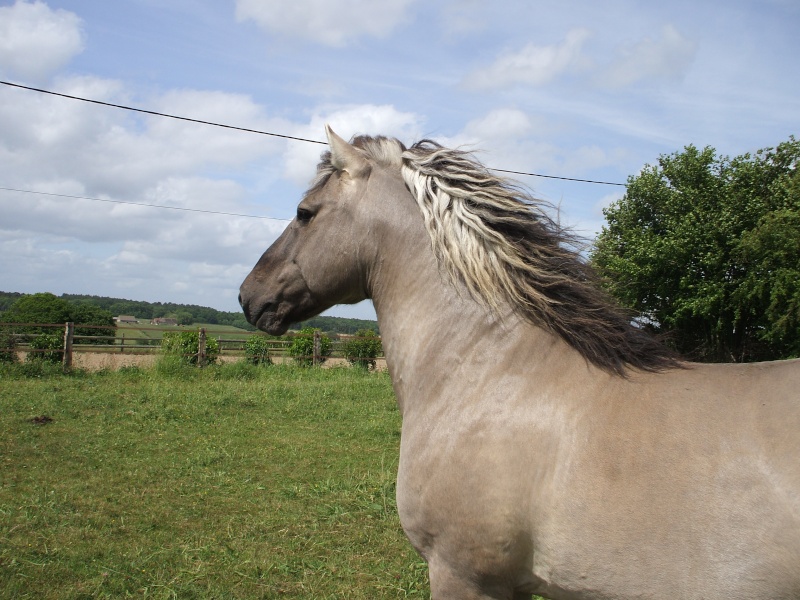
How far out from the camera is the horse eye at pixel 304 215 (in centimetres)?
269

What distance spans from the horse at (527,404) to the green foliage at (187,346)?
55.8 ft

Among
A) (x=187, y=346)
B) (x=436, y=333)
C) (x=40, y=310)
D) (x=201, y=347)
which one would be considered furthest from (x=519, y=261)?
(x=40, y=310)

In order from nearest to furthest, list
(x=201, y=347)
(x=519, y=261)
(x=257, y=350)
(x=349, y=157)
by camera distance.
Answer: (x=519, y=261) → (x=349, y=157) → (x=201, y=347) → (x=257, y=350)

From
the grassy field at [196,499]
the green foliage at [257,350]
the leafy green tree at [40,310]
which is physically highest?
the leafy green tree at [40,310]

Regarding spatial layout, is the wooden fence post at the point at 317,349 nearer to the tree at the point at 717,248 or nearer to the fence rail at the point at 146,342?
the fence rail at the point at 146,342

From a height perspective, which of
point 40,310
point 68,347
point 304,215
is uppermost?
point 304,215

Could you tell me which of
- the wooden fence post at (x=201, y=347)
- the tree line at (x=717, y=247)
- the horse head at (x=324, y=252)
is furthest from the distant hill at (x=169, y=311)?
the horse head at (x=324, y=252)

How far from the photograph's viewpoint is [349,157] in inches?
104

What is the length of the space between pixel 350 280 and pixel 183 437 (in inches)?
306

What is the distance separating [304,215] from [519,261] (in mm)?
1028

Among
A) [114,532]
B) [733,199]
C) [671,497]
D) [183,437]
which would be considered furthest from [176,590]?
[733,199]

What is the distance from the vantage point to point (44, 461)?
297 inches

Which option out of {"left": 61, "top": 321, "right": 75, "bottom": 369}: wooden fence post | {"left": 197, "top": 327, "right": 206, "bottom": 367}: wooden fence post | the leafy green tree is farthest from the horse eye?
the leafy green tree

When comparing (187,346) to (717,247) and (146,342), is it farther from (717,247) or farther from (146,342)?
(717,247)
